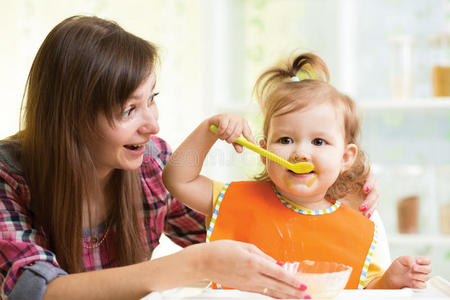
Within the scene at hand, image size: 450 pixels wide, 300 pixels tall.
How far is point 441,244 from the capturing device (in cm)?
251

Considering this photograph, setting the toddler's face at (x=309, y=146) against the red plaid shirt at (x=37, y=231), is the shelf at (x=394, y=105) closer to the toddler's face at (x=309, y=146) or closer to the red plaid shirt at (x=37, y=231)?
the red plaid shirt at (x=37, y=231)

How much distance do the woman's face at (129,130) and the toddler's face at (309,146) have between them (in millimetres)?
285

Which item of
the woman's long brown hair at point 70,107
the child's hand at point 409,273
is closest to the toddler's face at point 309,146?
the child's hand at point 409,273

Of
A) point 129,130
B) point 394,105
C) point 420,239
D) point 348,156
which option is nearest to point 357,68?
point 394,105

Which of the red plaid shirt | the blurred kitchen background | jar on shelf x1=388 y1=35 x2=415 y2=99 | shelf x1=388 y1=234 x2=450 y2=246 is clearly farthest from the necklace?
jar on shelf x1=388 y1=35 x2=415 y2=99

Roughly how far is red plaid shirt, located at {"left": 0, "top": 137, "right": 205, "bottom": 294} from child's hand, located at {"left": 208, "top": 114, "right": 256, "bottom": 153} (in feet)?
1.17

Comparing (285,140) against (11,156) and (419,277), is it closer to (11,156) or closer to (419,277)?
(419,277)

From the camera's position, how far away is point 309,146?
1.14m

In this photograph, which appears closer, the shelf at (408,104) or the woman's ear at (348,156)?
the woman's ear at (348,156)

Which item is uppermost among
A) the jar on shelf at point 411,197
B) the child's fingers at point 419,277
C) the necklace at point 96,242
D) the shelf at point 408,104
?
the child's fingers at point 419,277

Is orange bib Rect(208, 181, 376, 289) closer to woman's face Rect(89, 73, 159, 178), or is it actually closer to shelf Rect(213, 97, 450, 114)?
woman's face Rect(89, 73, 159, 178)

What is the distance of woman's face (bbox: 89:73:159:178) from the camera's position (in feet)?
3.86

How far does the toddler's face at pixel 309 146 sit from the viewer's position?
44.6 inches

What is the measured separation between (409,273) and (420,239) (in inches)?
64.3
